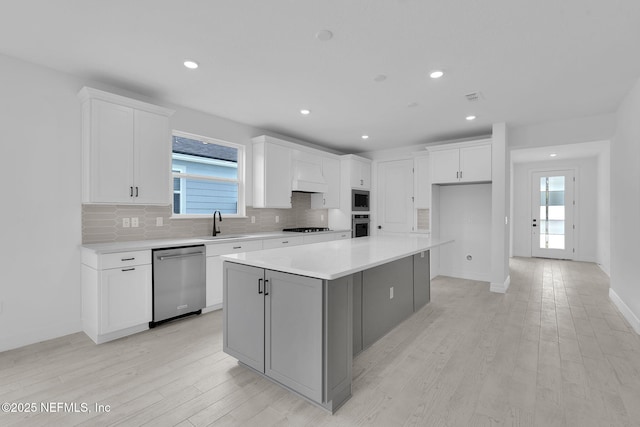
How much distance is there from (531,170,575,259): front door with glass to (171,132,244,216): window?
24.8 feet

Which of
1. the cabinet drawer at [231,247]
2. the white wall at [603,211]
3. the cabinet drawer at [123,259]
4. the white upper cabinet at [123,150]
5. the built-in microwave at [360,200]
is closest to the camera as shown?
the cabinet drawer at [123,259]

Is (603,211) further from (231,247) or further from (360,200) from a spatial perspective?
(231,247)

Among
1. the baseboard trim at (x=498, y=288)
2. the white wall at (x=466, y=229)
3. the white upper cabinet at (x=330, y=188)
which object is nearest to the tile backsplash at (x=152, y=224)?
the white upper cabinet at (x=330, y=188)

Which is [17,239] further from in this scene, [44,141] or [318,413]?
[318,413]

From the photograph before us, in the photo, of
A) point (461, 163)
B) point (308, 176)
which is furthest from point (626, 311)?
point (308, 176)

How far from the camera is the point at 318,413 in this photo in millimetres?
1830

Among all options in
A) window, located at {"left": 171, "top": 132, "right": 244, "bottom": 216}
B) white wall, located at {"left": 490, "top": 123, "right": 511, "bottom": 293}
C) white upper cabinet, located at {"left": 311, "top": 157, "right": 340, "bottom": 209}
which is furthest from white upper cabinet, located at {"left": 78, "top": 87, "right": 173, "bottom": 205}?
white wall, located at {"left": 490, "top": 123, "right": 511, "bottom": 293}

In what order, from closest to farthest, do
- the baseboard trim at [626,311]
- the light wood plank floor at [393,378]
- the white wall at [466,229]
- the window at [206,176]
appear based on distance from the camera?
the light wood plank floor at [393,378], the baseboard trim at [626,311], the window at [206,176], the white wall at [466,229]

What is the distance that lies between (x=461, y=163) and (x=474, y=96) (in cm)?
164

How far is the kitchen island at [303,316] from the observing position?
1.83m

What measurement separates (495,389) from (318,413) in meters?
1.22

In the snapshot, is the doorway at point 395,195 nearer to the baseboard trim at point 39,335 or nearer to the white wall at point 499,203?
the white wall at point 499,203

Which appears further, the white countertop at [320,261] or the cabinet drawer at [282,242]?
the cabinet drawer at [282,242]

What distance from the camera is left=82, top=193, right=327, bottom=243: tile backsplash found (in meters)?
3.19
